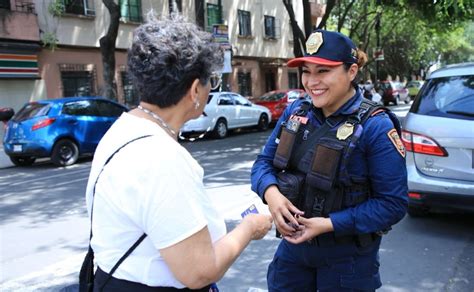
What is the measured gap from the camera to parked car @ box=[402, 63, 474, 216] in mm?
4406

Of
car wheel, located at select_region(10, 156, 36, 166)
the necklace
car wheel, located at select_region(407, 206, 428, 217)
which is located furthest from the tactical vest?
car wheel, located at select_region(10, 156, 36, 166)

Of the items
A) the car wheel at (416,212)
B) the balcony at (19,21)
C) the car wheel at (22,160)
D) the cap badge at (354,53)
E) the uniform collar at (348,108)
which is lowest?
the car wheel at (22,160)

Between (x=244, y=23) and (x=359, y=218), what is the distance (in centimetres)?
2537

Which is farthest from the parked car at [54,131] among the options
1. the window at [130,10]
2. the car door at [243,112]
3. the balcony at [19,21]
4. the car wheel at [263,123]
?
the window at [130,10]

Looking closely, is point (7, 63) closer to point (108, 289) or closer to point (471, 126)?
point (471, 126)

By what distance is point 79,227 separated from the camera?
569cm

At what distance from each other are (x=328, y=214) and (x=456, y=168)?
9.52ft

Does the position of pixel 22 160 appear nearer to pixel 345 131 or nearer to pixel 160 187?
pixel 345 131

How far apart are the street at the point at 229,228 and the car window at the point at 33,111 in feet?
9.46

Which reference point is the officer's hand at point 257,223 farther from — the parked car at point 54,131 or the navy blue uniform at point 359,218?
the parked car at point 54,131

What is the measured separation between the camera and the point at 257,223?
5.62ft

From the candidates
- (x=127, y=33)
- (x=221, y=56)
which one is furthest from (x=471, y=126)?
(x=127, y=33)

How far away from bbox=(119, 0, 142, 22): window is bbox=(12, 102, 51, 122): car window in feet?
30.4

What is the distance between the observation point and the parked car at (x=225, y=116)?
14373 mm
